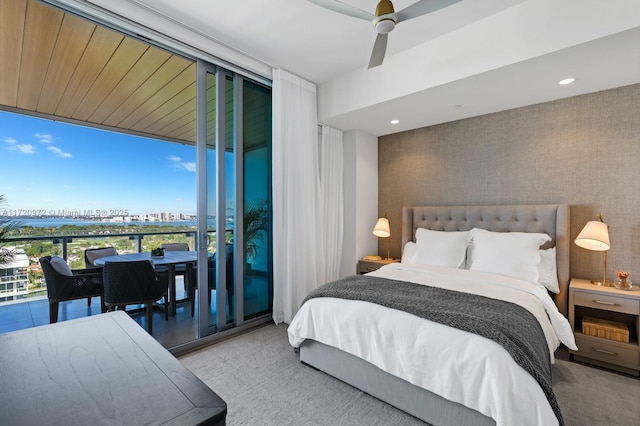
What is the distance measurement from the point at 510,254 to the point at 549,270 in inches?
15.7

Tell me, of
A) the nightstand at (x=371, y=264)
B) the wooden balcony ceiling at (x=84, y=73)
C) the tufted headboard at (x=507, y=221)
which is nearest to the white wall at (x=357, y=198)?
the nightstand at (x=371, y=264)

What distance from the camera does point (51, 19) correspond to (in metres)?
2.32

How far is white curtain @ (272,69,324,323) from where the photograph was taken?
11.0 feet

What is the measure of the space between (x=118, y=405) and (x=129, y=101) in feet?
13.4

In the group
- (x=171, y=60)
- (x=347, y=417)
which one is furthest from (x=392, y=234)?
(x=171, y=60)

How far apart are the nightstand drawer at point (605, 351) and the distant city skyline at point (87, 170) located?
3.77 metres

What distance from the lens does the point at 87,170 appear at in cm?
465

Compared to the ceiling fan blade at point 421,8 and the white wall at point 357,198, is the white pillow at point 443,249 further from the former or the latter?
the ceiling fan blade at point 421,8

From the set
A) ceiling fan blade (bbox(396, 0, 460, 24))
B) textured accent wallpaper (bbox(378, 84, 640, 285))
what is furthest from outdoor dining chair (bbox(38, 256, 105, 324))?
textured accent wallpaper (bbox(378, 84, 640, 285))

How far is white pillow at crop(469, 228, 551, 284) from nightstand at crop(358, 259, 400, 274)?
1.04 meters

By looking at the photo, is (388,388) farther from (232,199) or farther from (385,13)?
(385,13)

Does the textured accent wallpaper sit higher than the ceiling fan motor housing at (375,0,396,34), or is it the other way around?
the ceiling fan motor housing at (375,0,396,34)

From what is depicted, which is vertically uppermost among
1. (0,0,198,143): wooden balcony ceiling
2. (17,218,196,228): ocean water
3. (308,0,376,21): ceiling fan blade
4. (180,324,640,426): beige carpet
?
(0,0,198,143): wooden balcony ceiling

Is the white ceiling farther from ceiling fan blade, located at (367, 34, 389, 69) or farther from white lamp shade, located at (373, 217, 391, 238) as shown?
white lamp shade, located at (373, 217, 391, 238)
